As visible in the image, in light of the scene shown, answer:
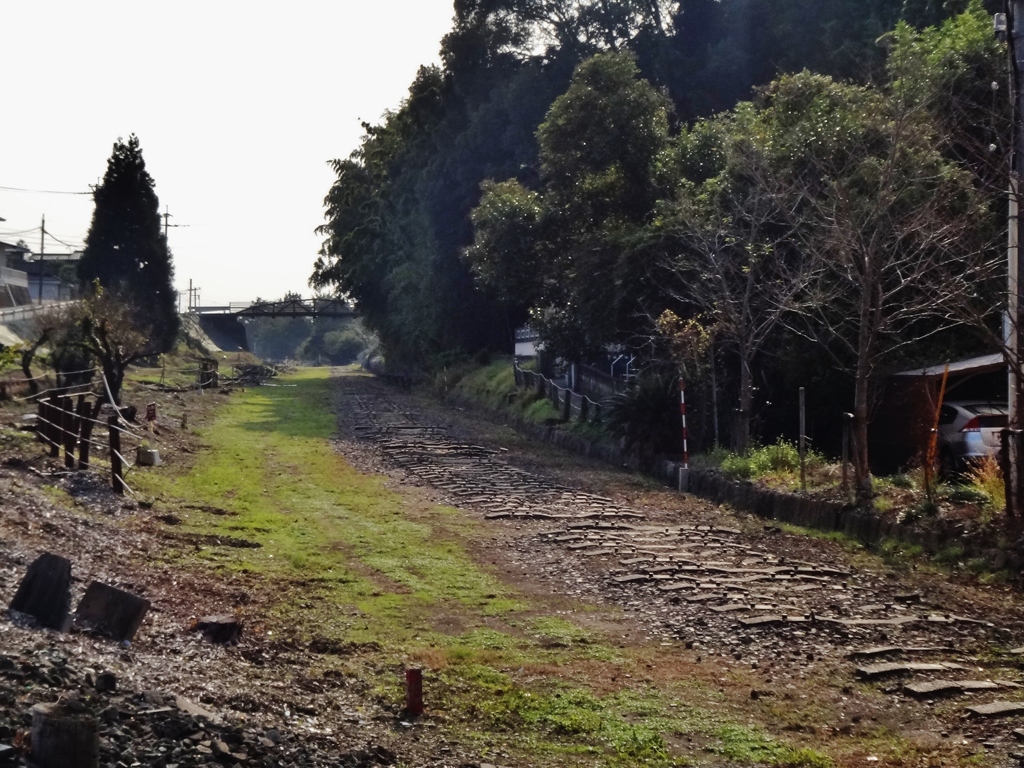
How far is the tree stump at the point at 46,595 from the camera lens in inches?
301

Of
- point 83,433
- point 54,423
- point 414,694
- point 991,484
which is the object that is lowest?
point 414,694

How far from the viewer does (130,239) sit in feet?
177

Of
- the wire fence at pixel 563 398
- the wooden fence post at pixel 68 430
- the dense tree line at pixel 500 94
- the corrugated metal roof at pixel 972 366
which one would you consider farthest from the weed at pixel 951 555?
the dense tree line at pixel 500 94

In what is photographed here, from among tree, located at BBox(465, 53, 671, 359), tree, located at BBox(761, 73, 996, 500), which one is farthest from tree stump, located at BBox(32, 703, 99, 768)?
tree, located at BBox(465, 53, 671, 359)

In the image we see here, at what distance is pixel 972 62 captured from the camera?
73.9 ft

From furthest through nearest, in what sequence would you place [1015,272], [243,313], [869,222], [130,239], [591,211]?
[243,313] → [130,239] → [591,211] → [869,222] → [1015,272]

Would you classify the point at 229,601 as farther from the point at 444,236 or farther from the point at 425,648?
the point at 444,236

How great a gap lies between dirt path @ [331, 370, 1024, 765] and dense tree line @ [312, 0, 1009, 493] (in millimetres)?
2984

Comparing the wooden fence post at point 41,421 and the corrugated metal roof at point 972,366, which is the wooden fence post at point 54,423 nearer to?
the wooden fence post at point 41,421

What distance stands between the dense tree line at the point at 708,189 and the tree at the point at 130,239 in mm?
9010

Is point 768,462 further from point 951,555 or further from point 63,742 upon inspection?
point 63,742

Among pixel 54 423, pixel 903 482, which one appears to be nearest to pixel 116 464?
pixel 54 423

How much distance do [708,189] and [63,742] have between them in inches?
869

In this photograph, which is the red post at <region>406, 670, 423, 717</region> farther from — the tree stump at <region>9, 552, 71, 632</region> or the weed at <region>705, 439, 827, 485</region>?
the weed at <region>705, 439, 827, 485</region>
